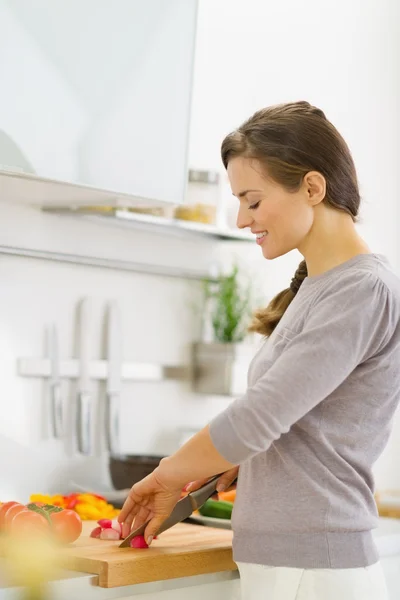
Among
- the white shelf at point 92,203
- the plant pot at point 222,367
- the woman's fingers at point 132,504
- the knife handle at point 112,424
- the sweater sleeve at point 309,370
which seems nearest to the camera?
the sweater sleeve at point 309,370

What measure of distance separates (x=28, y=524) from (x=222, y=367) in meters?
1.03

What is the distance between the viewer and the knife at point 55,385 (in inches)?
83.4

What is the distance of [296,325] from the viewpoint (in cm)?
132

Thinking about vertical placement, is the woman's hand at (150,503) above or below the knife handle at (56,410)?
above

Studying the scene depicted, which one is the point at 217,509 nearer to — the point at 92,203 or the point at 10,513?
the point at 10,513

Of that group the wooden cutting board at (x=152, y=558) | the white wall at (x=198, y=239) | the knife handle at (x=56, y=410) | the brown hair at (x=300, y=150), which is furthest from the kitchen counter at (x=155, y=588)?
the brown hair at (x=300, y=150)

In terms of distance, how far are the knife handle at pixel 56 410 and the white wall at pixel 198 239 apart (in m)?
0.03

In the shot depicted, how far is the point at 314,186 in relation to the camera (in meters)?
1.34

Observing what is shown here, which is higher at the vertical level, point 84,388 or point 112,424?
point 84,388

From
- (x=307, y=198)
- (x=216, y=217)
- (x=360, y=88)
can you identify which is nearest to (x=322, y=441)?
(x=307, y=198)

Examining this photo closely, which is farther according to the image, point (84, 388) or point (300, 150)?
point (84, 388)

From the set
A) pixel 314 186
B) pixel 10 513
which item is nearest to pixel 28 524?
pixel 10 513

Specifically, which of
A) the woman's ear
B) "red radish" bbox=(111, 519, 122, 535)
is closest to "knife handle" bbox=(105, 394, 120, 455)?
"red radish" bbox=(111, 519, 122, 535)

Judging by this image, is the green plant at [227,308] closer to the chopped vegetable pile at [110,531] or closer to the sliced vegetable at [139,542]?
the chopped vegetable pile at [110,531]
